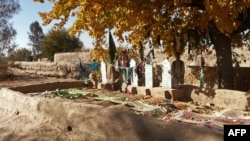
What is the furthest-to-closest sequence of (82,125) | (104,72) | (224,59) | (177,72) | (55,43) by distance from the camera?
(55,43) → (104,72) → (224,59) → (177,72) → (82,125)

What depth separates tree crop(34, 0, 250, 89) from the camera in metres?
8.93

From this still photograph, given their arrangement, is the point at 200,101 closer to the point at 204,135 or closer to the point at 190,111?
the point at 190,111

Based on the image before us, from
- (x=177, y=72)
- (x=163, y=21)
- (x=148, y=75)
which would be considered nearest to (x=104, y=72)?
(x=148, y=75)

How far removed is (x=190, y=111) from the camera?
8109 mm

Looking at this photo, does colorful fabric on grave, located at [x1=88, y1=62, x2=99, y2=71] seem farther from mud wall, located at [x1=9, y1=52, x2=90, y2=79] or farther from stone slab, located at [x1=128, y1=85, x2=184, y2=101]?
mud wall, located at [x1=9, y1=52, x2=90, y2=79]

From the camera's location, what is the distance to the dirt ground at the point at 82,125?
3.88 meters

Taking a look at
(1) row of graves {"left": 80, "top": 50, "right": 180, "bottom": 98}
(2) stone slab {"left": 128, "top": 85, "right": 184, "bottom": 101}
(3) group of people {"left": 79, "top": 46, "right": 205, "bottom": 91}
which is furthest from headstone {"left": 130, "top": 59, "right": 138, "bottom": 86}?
(2) stone slab {"left": 128, "top": 85, "right": 184, "bottom": 101}

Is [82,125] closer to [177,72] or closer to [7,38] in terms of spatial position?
[177,72]

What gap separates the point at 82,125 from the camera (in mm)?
4902

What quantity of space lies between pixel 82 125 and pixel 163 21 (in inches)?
215

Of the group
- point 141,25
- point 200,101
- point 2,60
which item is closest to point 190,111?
point 200,101

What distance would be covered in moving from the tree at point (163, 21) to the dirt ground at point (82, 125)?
3.61 metres

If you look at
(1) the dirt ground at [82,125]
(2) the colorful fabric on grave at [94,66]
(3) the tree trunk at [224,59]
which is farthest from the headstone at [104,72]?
(1) the dirt ground at [82,125]

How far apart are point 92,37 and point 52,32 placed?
104 feet
